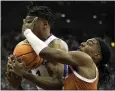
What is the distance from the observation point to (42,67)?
11.5 feet

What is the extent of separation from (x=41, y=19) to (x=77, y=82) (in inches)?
29.1

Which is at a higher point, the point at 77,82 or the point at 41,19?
the point at 41,19

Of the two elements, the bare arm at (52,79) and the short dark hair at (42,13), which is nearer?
the bare arm at (52,79)

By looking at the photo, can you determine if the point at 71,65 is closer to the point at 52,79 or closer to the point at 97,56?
the point at 52,79

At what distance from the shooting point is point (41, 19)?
3.57m

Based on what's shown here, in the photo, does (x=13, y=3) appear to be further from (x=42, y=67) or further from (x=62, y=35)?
(x=42, y=67)

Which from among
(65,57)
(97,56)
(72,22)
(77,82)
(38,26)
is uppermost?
(38,26)

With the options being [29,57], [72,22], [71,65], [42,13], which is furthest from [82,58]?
[72,22]

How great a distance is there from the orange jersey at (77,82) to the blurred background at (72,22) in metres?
7.04

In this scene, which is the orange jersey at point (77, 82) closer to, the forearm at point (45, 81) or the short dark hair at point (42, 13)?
the forearm at point (45, 81)

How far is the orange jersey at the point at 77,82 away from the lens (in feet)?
10.9

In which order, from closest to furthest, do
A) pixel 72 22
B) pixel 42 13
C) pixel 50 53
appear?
pixel 50 53 → pixel 42 13 → pixel 72 22

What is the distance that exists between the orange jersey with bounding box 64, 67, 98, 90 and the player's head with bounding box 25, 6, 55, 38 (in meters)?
0.51

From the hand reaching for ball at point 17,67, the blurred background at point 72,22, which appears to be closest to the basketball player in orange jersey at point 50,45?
the hand reaching for ball at point 17,67
